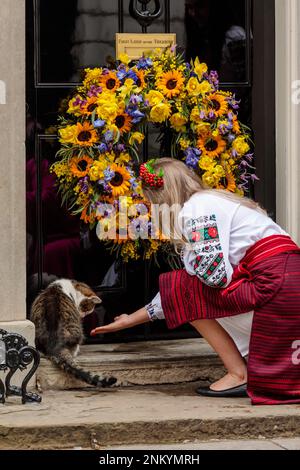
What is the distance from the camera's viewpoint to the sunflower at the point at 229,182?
6156mm

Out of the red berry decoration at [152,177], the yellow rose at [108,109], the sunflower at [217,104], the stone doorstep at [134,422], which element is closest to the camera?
the stone doorstep at [134,422]

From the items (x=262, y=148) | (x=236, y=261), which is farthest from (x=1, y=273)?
(x=262, y=148)

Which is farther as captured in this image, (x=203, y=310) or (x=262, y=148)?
(x=262, y=148)

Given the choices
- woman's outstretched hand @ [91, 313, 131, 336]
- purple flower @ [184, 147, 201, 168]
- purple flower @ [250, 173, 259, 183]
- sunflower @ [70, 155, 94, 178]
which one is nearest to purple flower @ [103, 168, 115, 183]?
sunflower @ [70, 155, 94, 178]

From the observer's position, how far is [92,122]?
5.97 meters

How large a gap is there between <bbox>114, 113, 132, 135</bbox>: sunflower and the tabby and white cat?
0.92m

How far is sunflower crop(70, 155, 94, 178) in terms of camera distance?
5977 millimetres

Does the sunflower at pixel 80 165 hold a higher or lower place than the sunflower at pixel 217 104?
lower

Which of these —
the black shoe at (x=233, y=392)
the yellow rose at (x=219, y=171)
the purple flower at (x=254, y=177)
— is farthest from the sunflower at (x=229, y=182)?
the black shoe at (x=233, y=392)

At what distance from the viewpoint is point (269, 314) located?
17.9 ft

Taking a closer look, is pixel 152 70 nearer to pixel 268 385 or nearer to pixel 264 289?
pixel 264 289

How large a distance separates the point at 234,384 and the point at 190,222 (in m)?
0.91

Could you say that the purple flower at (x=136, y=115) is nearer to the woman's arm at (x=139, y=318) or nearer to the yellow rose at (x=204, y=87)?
the yellow rose at (x=204, y=87)

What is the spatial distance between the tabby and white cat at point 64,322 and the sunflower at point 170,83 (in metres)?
1.20
